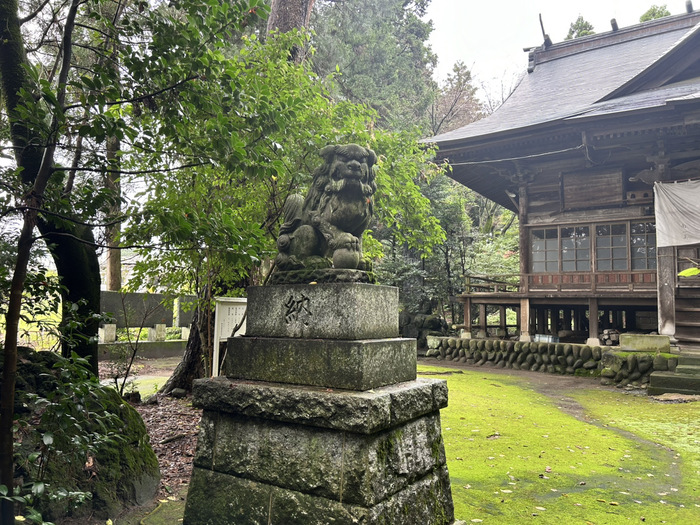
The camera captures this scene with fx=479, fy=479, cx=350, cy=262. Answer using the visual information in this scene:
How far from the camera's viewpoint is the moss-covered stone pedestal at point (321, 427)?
2.52 meters

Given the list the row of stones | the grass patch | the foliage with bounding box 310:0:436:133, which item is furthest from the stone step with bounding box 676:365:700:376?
the foliage with bounding box 310:0:436:133

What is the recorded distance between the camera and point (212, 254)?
5016 millimetres

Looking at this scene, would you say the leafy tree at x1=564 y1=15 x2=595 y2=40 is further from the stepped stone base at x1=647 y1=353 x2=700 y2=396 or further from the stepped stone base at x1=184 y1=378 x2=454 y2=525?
the stepped stone base at x1=184 y1=378 x2=454 y2=525

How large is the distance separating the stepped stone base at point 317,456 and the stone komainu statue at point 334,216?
33.6 inches

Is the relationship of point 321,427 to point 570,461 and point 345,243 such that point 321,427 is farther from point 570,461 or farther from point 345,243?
point 570,461

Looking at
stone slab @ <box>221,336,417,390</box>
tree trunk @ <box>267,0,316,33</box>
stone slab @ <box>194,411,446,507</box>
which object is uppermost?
tree trunk @ <box>267,0,316,33</box>

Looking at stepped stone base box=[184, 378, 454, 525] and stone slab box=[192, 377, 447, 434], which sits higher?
stone slab box=[192, 377, 447, 434]

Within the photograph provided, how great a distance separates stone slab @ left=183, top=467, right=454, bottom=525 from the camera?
249cm

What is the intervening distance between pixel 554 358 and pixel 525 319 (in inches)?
45.8

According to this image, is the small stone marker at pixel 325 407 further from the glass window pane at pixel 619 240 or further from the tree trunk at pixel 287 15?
the glass window pane at pixel 619 240

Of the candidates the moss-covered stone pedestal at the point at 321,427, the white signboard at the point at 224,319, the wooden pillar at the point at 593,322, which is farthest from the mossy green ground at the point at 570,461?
the wooden pillar at the point at 593,322

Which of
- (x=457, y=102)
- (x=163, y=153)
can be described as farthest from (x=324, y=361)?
(x=457, y=102)

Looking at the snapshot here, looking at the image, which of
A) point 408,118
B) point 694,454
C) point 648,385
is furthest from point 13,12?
point 408,118

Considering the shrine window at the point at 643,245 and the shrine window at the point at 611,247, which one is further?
the shrine window at the point at 611,247
